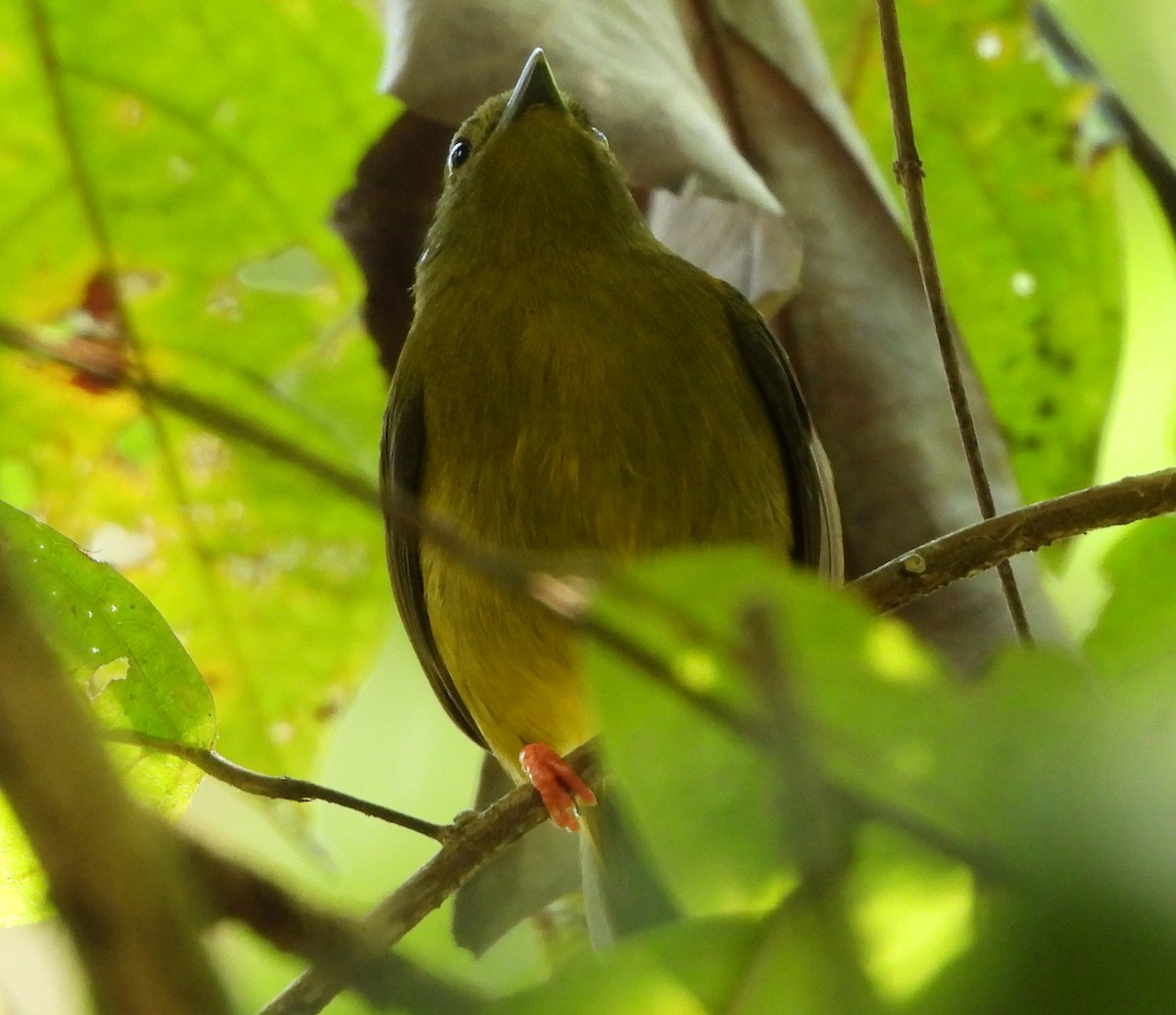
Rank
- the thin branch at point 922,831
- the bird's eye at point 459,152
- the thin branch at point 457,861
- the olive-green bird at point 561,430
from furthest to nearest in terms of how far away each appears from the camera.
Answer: the bird's eye at point 459,152
the olive-green bird at point 561,430
the thin branch at point 457,861
the thin branch at point 922,831

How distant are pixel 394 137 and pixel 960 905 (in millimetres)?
2220

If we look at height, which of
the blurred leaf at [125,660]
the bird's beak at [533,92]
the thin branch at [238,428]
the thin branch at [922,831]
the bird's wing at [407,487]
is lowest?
the thin branch at [922,831]

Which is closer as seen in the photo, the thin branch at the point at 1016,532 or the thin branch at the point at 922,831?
the thin branch at the point at 922,831

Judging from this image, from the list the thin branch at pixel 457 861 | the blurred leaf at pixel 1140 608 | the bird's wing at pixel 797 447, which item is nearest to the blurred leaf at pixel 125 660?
the thin branch at pixel 457 861

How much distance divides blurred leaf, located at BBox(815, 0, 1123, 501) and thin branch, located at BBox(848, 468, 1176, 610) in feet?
3.02

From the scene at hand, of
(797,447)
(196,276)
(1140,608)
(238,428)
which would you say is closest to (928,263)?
(797,447)

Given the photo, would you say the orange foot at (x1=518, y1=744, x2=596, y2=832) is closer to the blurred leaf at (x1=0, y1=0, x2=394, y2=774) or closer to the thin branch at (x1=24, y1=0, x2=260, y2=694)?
the blurred leaf at (x1=0, y1=0, x2=394, y2=774)

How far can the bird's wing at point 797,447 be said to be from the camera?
2.21 meters

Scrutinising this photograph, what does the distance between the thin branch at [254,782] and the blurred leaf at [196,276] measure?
908 mm

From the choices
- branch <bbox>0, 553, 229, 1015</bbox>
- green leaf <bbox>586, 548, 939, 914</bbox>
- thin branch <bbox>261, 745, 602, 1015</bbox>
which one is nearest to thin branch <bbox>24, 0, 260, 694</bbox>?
thin branch <bbox>261, 745, 602, 1015</bbox>

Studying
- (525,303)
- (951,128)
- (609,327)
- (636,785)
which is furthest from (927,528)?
(636,785)

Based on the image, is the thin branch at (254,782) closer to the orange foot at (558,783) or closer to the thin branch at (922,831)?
the orange foot at (558,783)

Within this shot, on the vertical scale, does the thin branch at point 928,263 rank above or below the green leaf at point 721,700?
above

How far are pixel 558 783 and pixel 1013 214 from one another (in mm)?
1355
